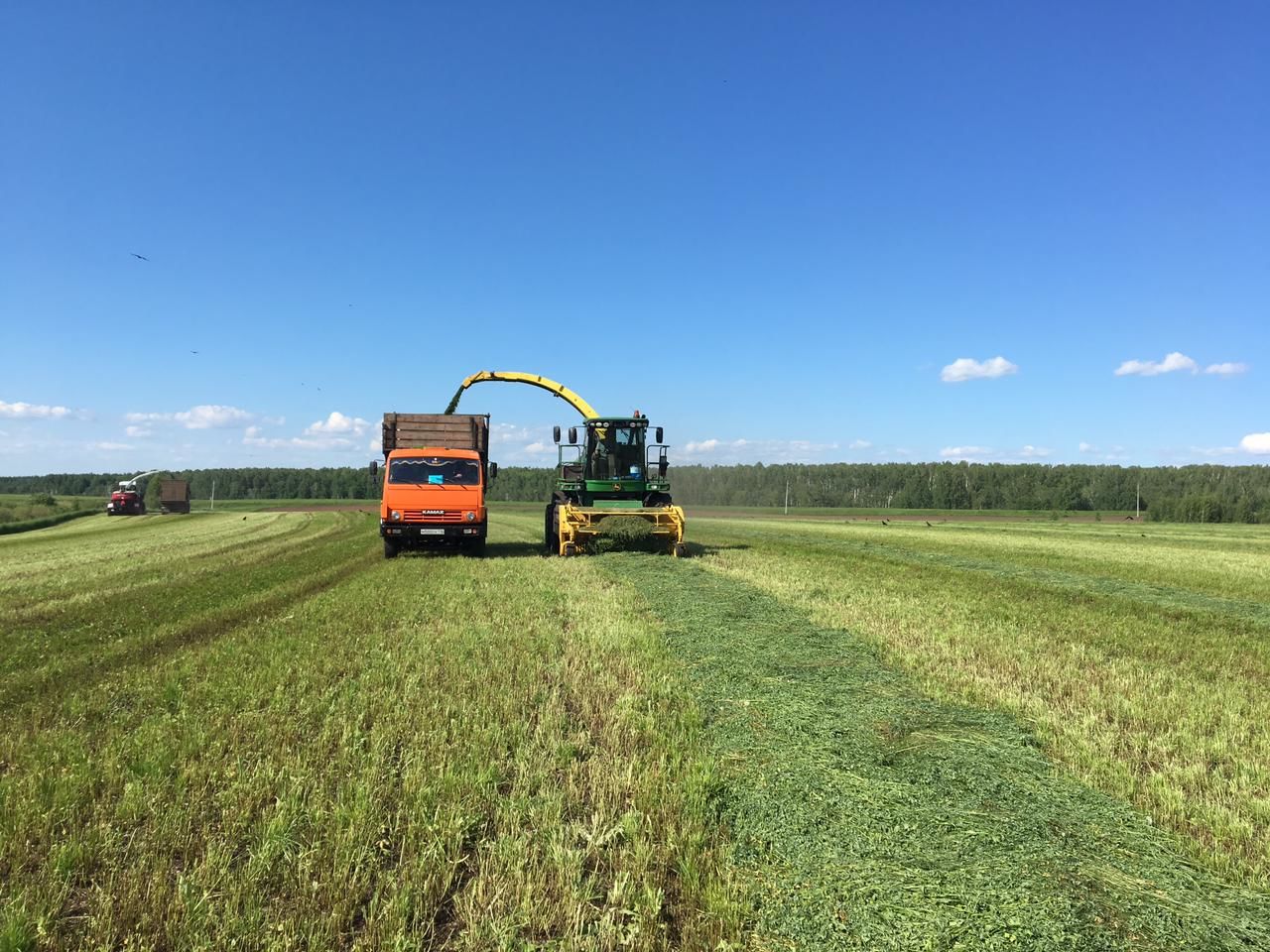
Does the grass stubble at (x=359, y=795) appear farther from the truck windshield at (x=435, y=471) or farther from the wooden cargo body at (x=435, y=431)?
the wooden cargo body at (x=435, y=431)

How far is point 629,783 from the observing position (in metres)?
3.95

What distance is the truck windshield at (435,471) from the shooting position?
16.5 metres

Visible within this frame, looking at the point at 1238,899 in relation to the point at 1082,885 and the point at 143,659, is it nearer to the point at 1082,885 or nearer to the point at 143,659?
the point at 1082,885

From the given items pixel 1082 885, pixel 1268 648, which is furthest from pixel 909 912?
pixel 1268 648

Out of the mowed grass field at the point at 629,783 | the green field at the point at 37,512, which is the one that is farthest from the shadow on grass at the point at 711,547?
the green field at the point at 37,512

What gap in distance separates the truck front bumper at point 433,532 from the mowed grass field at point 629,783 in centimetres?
698

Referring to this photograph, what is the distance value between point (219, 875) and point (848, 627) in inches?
298

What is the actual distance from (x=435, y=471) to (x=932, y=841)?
14871 mm

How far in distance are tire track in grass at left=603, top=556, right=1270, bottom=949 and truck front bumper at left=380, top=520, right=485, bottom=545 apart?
11468 millimetres

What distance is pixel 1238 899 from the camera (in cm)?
299

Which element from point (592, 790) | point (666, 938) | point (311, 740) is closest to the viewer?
point (666, 938)

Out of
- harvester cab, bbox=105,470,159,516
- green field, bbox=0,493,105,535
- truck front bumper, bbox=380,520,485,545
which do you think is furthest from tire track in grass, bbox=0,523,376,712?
harvester cab, bbox=105,470,159,516

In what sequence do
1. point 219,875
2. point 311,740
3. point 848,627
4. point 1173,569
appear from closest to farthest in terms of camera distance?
1. point 219,875
2. point 311,740
3. point 848,627
4. point 1173,569

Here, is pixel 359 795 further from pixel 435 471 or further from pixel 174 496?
pixel 174 496
